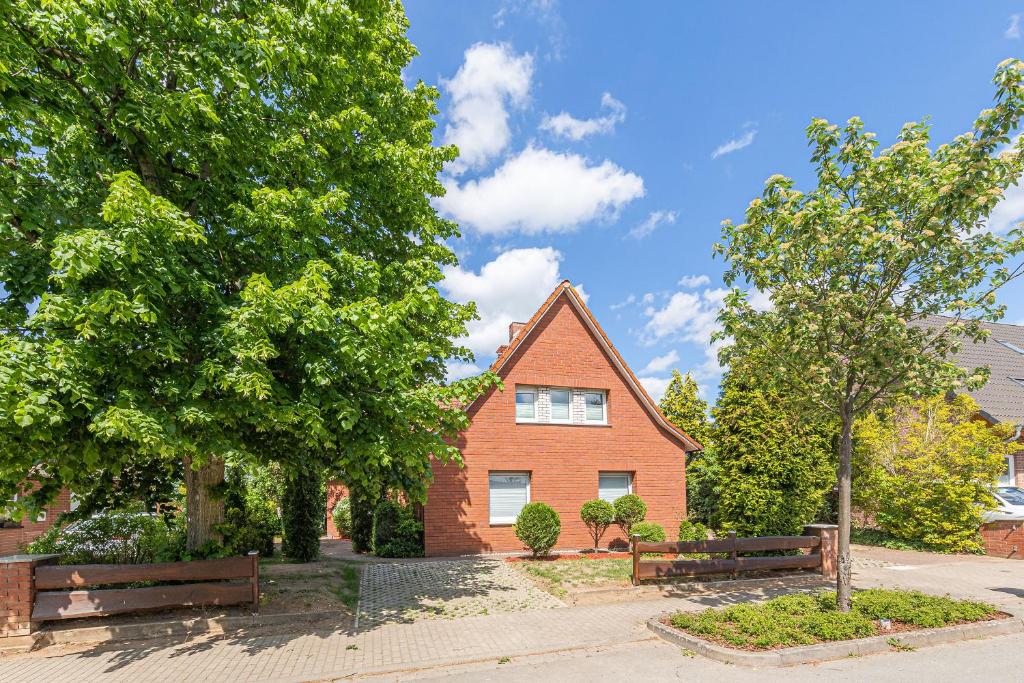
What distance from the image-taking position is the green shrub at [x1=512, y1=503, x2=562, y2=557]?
45.9 feet

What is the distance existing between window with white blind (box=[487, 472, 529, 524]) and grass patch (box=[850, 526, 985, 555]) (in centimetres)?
1062

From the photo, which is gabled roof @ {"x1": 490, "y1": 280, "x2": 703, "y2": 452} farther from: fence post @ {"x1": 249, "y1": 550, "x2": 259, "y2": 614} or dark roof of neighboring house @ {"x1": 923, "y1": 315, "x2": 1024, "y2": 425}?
dark roof of neighboring house @ {"x1": 923, "y1": 315, "x2": 1024, "y2": 425}

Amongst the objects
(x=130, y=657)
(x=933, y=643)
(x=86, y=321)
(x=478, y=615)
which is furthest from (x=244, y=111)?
(x=933, y=643)

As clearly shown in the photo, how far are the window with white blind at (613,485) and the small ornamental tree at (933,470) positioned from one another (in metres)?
7.17

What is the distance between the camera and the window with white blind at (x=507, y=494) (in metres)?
16.2

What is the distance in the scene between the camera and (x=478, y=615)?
939 cm

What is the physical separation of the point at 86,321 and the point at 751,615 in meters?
9.47

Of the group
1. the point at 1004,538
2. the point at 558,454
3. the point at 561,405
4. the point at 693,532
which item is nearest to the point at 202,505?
the point at 558,454

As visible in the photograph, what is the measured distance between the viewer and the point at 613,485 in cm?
1772

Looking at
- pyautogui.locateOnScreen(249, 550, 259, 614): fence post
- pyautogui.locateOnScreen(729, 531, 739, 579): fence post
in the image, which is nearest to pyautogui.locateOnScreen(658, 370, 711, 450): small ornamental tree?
pyautogui.locateOnScreen(729, 531, 739, 579): fence post

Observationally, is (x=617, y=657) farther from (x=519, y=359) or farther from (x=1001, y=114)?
(x=519, y=359)

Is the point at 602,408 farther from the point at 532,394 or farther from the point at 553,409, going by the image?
the point at 532,394

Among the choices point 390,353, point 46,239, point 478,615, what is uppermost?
point 46,239

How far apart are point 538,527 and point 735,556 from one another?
4.53 m
